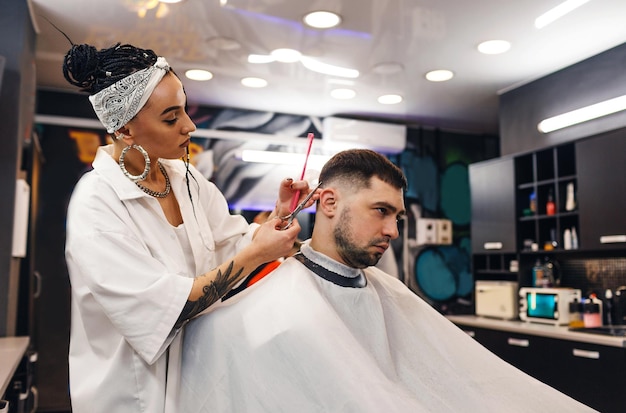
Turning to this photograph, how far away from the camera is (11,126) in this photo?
11.5 ft

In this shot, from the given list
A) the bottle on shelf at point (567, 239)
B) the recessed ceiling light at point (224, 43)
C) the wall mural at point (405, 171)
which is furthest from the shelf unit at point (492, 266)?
the recessed ceiling light at point (224, 43)

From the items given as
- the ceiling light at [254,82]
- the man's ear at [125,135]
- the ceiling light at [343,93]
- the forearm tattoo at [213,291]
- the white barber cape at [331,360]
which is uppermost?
the ceiling light at [254,82]

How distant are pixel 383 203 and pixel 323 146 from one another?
444cm

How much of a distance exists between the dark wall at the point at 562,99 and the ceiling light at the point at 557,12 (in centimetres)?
76

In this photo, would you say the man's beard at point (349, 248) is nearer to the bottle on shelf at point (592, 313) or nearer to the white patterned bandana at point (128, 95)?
the white patterned bandana at point (128, 95)

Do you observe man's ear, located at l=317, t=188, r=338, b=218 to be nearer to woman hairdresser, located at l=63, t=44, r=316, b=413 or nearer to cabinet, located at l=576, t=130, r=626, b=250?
woman hairdresser, located at l=63, t=44, r=316, b=413

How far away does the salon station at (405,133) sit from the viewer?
145 inches

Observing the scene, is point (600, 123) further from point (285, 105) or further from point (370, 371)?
point (370, 371)

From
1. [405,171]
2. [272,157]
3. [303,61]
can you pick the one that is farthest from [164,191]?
[405,171]

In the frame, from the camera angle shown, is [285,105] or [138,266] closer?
[138,266]

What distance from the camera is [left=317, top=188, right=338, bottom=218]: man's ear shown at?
5.94 ft

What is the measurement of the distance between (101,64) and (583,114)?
3.77 meters

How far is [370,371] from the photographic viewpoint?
1484 mm

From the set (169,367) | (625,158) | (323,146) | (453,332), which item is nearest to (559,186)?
(625,158)
